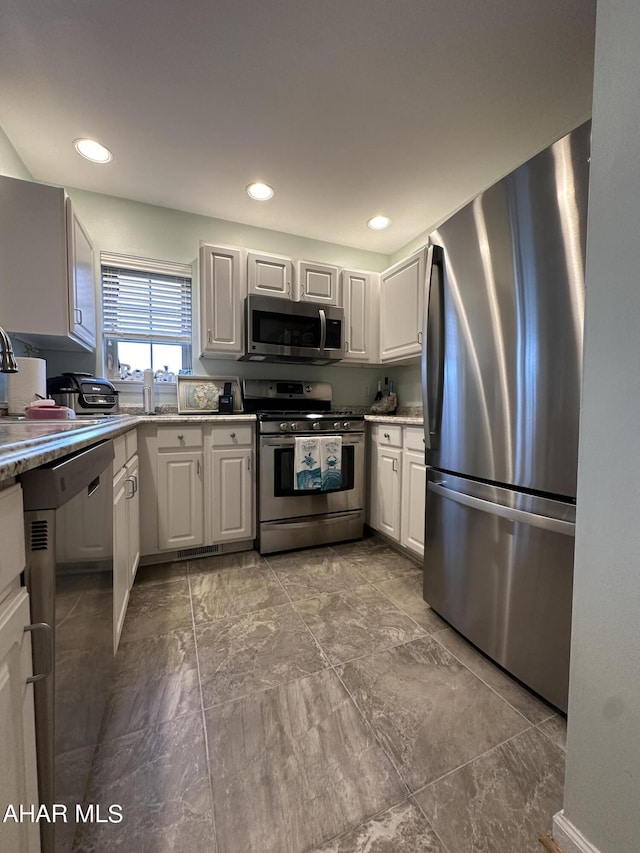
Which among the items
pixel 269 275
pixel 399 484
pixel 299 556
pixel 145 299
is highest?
pixel 269 275

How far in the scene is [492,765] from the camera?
0.98 metres

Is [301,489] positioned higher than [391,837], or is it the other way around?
[301,489]

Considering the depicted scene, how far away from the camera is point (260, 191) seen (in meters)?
2.36

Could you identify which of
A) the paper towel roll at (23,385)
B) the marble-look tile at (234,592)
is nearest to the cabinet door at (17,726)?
the marble-look tile at (234,592)

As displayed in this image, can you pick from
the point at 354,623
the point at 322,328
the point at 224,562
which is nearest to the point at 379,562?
the point at 354,623

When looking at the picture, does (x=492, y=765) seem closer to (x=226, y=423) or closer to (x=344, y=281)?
(x=226, y=423)

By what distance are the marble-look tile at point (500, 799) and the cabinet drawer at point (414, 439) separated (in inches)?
52.0

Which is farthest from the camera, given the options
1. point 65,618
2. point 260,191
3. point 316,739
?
point 260,191

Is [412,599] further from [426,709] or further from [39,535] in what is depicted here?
[39,535]

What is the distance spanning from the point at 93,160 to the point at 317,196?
54.4 inches

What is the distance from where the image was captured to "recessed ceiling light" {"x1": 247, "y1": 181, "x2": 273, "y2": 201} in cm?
229

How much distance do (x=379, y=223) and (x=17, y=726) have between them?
3.19 meters

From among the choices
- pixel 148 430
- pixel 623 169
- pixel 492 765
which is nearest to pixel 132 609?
pixel 148 430

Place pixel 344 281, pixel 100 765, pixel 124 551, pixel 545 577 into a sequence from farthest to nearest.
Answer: pixel 344 281, pixel 124 551, pixel 545 577, pixel 100 765
